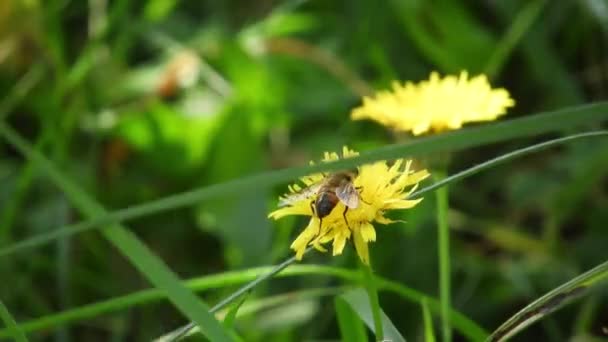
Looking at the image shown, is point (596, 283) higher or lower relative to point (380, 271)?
lower

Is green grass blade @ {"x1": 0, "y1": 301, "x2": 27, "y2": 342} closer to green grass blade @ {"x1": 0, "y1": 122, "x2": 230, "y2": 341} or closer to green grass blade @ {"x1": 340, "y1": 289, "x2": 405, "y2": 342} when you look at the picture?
green grass blade @ {"x1": 0, "y1": 122, "x2": 230, "y2": 341}

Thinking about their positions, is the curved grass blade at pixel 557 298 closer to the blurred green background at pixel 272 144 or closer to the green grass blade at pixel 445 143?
the green grass blade at pixel 445 143

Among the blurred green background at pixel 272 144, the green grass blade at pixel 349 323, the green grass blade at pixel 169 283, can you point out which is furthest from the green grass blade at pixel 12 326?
the blurred green background at pixel 272 144

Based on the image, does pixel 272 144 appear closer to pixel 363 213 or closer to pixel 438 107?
pixel 438 107

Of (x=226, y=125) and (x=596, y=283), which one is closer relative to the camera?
(x=596, y=283)

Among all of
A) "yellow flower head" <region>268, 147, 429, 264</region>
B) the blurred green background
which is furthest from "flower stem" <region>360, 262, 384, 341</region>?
the blurred green background

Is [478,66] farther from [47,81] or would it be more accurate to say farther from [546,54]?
[47,81]

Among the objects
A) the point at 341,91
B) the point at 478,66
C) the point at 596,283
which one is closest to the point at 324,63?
the point at 341,91

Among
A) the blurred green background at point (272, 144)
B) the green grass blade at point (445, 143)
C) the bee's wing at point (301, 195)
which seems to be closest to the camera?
the green grass blade at point (445, 143)
